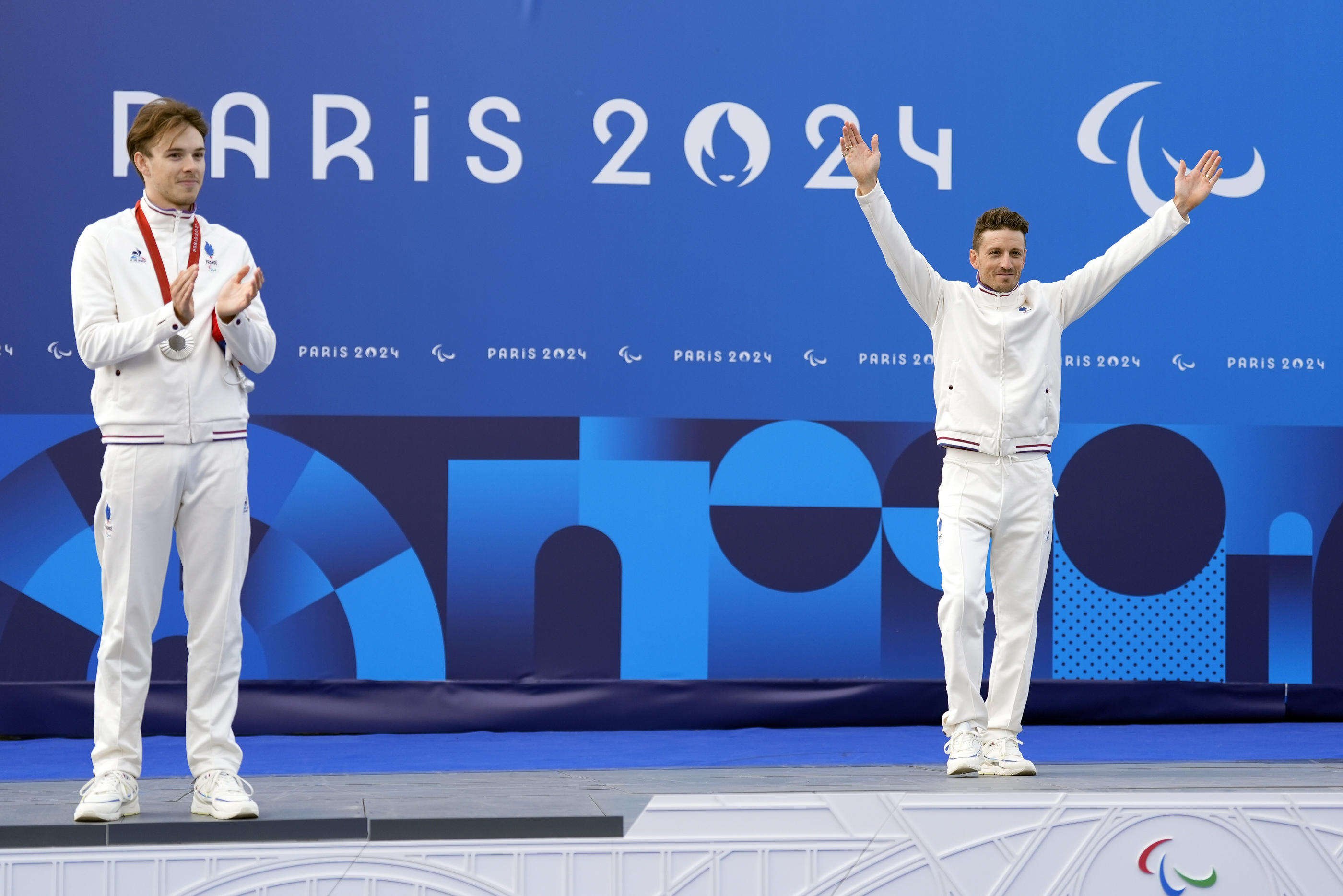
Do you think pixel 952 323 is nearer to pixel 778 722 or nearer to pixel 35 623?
pixel 778 722

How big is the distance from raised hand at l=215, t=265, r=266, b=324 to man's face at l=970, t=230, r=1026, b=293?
6.15ft

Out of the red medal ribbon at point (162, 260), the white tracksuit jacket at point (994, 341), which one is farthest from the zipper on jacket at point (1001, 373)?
the red medal ribbon at point (162, 260)

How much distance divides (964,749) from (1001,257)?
129cm

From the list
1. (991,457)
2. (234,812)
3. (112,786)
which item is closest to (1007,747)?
(991,457)

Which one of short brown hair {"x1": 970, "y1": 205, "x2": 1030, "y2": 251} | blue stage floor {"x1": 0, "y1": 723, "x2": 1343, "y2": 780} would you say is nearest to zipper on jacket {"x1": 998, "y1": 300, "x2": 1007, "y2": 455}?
short brown hair {"x1": 970, "y1": 205, "x2": 1030, "y2": 251}

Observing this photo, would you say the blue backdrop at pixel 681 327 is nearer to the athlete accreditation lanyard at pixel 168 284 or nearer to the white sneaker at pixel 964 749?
the white sneaker at pixel 964 749

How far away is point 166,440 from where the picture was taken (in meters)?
2.74

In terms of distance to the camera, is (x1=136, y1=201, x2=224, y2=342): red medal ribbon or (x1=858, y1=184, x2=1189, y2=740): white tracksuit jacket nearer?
(x1=136, y1=201, x2=224, y2=342): red medal ribbon

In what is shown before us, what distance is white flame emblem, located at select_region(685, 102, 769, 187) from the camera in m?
4.82

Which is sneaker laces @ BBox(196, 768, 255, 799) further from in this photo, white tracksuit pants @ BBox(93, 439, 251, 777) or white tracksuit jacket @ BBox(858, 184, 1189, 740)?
white tracksuit jacket @ BBox(858, 184, 1189, 740)

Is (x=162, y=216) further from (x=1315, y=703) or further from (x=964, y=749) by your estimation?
(x=1315, y=703)

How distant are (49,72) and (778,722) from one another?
3.40 m

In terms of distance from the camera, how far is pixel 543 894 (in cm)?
264

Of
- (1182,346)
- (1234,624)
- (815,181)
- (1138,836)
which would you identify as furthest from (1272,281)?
(1138,836)
